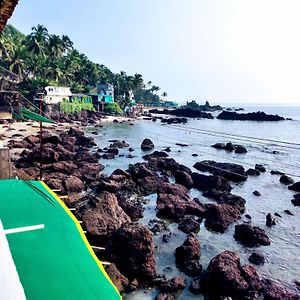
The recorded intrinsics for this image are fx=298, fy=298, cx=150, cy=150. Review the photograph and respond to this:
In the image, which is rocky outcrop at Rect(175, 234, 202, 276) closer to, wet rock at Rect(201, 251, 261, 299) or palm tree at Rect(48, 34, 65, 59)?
wet rock at Rect(201, 251, 261, 299)

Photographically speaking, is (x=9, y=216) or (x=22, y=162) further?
(x=22, y=162)

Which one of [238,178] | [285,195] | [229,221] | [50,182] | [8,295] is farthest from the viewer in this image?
[238,178]

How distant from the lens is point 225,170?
110 feet

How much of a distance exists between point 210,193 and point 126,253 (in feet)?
47.5

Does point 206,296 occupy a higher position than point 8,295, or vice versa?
point 8,295

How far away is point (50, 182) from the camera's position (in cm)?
2253

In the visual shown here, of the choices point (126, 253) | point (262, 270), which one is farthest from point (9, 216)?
point (262, 270)

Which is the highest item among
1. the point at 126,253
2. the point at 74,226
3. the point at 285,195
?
the point at 74,226

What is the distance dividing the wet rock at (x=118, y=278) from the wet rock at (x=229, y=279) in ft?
11.3

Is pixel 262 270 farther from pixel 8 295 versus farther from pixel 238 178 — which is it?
pixel 238 178

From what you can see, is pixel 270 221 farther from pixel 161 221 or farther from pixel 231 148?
pixel 231 148

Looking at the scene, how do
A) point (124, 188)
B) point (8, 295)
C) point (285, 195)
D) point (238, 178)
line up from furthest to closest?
1. point (238, 178)
2. point (285, 195)
3. point (124, 188)
4. point (8, 295)

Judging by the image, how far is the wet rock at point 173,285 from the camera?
41.3 ft

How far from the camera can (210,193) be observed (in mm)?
25938
